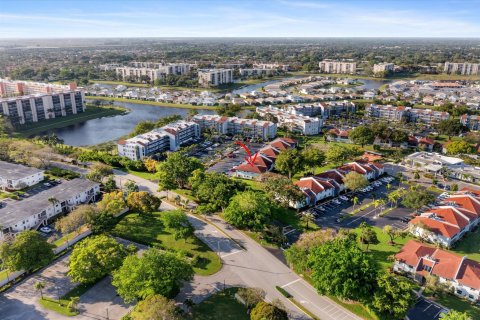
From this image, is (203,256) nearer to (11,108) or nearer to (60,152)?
(60,152)

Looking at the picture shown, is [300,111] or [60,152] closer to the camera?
[60,152]

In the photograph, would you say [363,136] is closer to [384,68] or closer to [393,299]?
[393,299]

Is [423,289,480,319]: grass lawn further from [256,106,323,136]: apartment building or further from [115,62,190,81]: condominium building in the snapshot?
[115,62,190,81]: condominium building

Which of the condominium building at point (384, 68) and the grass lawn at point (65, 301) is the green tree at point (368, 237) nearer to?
the grass lawn at point (65, 301)

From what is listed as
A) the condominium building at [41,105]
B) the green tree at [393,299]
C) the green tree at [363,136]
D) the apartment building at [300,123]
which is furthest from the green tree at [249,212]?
the condominium building at [41,105]

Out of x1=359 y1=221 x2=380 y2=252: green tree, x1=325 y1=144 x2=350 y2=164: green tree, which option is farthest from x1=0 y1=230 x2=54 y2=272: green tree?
x1=325 y1=144 x2=350 y2=164: green tree

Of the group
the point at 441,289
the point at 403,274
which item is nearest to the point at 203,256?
A: the point at 403,274
